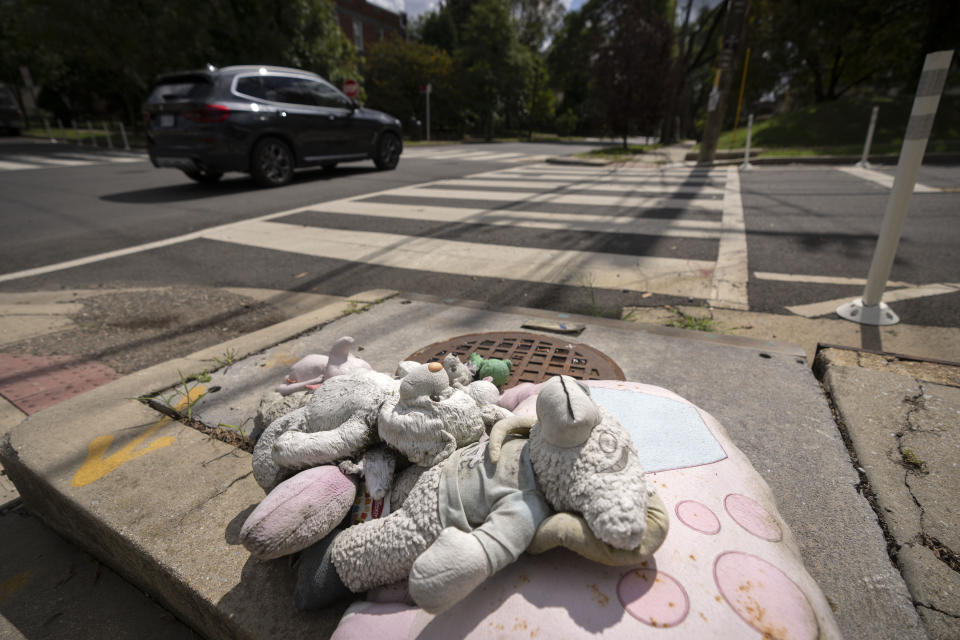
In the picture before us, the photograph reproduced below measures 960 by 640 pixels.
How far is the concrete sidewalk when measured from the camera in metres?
1.31

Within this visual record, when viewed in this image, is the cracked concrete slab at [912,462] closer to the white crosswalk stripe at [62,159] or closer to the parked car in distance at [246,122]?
the parked car in distance at [246,122]

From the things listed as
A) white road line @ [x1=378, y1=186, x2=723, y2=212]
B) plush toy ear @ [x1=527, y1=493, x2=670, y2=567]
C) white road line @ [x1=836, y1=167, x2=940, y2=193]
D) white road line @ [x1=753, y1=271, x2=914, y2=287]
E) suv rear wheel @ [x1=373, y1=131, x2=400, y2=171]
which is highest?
suv rear wheel @ [x1=373, y1=131, x2=400, y2=171]

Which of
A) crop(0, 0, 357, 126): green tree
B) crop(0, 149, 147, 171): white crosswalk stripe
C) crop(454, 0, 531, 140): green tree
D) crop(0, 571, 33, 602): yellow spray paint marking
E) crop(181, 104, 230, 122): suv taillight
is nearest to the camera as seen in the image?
crop(0, 571, 33, 602): yellow spray paint marking

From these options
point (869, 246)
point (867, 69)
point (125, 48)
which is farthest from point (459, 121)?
point (869, 246)

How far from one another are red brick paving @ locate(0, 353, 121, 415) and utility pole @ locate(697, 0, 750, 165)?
13873 mm

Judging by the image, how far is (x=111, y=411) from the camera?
2.11 metres

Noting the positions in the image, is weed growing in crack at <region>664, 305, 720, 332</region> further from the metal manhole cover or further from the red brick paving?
the red brick paving

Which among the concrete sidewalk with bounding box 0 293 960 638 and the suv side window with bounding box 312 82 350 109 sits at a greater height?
the suv side window with bounding box 312 82 350 109

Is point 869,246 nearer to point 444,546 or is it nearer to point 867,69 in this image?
point 444,546

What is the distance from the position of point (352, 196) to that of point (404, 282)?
4.47m

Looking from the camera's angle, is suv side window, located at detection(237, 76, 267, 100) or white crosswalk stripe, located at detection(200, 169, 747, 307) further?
suv side window, located at detection(237, 76, 267, 100)

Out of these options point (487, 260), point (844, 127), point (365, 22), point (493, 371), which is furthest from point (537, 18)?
point (493, 371)

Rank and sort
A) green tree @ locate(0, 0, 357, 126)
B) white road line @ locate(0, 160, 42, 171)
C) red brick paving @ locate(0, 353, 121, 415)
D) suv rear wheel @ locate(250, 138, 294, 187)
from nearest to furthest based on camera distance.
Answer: red brick paving @ locate(0, 353, 121, 415) < suv rear wheel @ locate(250, 138, 294, 187) < white road line @ locate(0, 160, 42, 171) < green tree @ locate(0, 0, 357, 126)

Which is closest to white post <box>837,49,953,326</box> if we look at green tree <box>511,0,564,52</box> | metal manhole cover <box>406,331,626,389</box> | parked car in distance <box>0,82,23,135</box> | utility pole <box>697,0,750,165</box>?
metal manhole cover <box>406,331,626,389</box>
